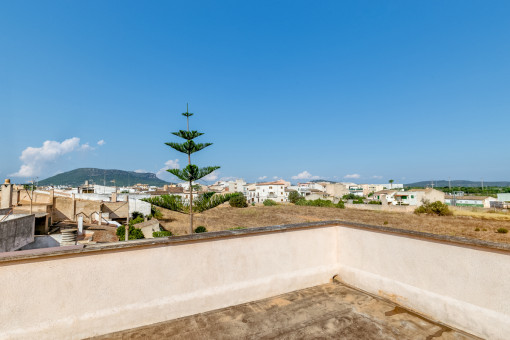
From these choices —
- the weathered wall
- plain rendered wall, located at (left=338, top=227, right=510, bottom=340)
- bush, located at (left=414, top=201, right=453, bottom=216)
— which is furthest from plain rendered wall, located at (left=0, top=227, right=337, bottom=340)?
bush, located at (left=414, top=201, right=453, bottom=216)

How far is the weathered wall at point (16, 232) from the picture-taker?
283 inches

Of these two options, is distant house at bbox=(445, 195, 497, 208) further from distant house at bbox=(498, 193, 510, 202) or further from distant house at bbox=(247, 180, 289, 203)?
distant house at bbox=(247, 180, 289, 203)

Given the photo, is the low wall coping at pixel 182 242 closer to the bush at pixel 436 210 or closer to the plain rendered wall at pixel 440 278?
the plain rendered wall at pixel 440 278

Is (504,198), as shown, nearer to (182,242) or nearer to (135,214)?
(135,214)

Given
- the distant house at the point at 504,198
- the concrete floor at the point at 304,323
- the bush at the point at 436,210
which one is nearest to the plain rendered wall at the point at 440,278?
the concrete floor at the point at 304,323

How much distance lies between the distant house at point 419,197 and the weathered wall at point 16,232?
49.1 meters

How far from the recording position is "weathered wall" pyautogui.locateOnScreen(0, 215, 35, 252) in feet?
23.6

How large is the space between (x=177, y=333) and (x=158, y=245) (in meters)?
0.82

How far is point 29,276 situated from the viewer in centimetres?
193

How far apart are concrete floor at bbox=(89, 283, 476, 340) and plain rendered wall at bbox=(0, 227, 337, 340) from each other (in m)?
0.13

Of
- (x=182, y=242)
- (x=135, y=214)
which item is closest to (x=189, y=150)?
(x=182, y=242)

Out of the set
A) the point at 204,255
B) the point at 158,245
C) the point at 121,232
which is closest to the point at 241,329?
the point at 204,255

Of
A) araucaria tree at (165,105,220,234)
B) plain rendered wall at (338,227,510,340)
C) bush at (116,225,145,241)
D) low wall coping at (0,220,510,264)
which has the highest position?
araucaria tree at (165,105,220,234)

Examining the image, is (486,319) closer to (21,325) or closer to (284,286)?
(284,286)
